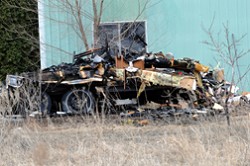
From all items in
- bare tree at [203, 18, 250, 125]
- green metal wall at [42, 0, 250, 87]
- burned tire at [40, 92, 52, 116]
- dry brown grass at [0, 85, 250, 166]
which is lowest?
dry brown grass at [0, 85, 250, 166]

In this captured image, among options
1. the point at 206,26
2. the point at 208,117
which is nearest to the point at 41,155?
the point at 208,117

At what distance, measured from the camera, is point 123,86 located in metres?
9.52

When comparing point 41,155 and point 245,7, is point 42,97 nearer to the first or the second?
point 41,155

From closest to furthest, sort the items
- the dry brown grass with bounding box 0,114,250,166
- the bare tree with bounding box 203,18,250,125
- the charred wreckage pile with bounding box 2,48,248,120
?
the dry brown grass with bounding box 0,114,250,166 < the bare tree with bounding box 203,18,250,125 < the charred wreckage pile with bounding box 2,48,248,120

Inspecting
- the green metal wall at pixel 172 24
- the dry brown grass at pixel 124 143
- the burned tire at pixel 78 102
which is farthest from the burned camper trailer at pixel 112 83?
the green metal wall at pixel 172 24

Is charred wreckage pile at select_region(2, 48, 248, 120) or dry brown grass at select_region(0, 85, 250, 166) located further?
charred wreckage pile at select_region(2, 48, 248, 120)

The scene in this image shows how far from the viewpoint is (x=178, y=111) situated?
9.46 m

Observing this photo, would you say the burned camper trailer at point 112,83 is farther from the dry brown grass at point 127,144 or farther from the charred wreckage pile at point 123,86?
the dry brown grass at point 127,144

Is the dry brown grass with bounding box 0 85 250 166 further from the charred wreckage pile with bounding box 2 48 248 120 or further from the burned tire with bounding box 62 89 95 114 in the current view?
the charred wreckage pile with bounding box 2 48 248 120

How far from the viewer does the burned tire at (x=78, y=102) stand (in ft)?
30.7

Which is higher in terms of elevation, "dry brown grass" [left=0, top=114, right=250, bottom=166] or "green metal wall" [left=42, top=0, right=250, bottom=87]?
"green metal wall" [left=42, top=0, right=250, bottom=87]

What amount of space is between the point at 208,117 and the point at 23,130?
11.1 feet

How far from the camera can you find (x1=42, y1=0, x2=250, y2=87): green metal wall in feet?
43.2

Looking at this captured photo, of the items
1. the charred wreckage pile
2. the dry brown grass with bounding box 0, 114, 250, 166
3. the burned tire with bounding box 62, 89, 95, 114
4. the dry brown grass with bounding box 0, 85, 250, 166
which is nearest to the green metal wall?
the charred wreckage pile
